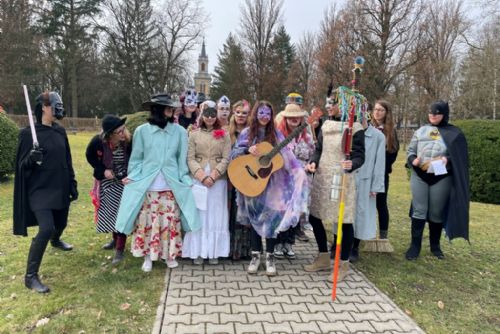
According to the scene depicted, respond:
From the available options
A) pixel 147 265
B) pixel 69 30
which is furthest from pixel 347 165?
pixel 69 30

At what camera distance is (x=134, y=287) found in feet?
14.2

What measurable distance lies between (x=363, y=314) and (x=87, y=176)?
10493 millimetres

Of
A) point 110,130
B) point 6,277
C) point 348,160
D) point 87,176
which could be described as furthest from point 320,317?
point 87,176

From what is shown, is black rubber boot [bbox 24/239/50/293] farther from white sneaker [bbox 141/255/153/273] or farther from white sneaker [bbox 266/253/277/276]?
white sneaker [bbox 266/253/277/276]

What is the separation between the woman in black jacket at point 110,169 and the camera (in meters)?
4.88

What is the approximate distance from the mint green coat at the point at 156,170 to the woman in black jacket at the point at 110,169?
34 centimetres

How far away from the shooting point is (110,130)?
475cm

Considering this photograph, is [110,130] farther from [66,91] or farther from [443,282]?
[66,91]

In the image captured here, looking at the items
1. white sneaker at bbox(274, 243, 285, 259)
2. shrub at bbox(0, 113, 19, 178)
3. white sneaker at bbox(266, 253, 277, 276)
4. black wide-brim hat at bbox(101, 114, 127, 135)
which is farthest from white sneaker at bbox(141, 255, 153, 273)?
shrub at bbox(0, 113, 19, 178)

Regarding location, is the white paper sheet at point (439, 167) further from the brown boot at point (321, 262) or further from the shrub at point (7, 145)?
the shrub at point (7, 145)

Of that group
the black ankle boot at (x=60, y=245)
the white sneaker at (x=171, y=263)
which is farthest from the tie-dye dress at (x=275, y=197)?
the black ankle boot at (x=60, y=245)

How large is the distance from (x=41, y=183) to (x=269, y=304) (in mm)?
2754

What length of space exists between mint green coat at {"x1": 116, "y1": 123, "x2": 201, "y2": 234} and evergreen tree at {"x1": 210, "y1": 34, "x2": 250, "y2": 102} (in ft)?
90.8

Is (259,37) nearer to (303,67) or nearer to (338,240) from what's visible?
(303,67)
